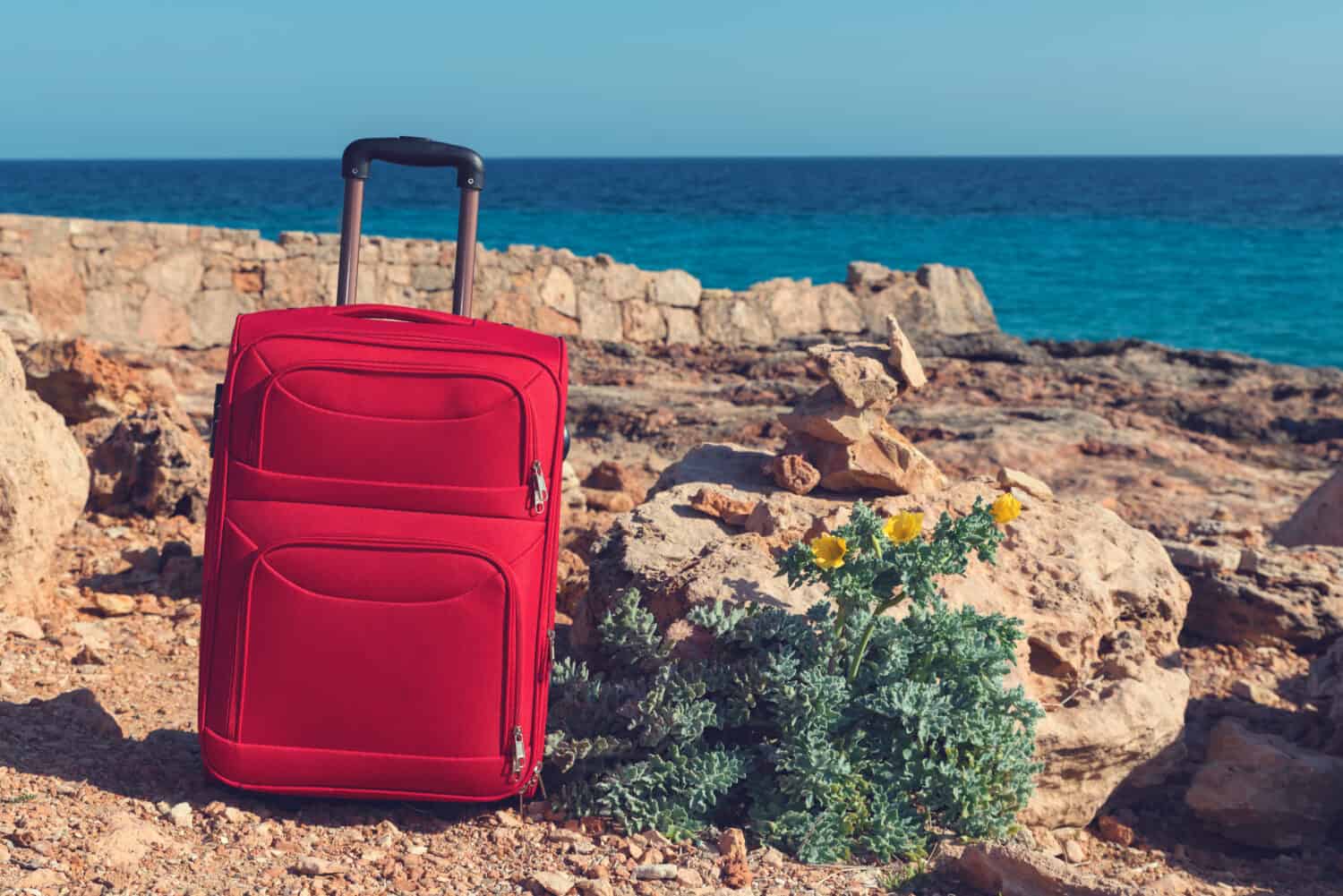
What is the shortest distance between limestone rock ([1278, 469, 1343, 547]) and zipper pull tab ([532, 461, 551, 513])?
14.2 feet

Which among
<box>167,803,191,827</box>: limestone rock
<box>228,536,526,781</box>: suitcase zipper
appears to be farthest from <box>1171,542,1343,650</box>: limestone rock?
<box>167,803,191,827</box>: limestone rock

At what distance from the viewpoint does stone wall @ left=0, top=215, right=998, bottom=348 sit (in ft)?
34.7

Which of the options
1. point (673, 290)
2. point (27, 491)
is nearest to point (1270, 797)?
point (27, 491)

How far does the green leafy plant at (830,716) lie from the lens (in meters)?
2.84

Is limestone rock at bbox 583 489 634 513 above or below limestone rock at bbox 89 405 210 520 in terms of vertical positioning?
below

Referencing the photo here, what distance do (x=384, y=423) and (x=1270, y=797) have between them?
102 inches

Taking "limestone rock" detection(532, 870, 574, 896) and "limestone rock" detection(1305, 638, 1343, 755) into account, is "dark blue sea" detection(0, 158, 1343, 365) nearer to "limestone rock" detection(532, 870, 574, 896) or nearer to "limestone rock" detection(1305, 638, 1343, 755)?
"limestone rock" detection(1305, 638, 1343, 755)

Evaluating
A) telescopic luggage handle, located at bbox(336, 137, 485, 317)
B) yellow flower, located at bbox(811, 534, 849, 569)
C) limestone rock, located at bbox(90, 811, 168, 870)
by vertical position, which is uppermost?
telescopic luggage handle, located at bbox(336, 137, 485, 317)

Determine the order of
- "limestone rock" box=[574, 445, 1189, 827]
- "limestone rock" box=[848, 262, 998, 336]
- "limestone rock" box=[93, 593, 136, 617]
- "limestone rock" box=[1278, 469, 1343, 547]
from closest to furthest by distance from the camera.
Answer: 1. "limestone rock" box=[574, 445, 1189, 827]
2. "limestone rock" box=[93, 593, 136, 617]
3. "limestone rock" box=[1278, 469, 1343, 547]
4. "limestone rock" box=[848, 262, 998, 336]

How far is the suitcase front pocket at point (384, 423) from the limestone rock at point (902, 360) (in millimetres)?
1747

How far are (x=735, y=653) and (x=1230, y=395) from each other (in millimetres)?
9569

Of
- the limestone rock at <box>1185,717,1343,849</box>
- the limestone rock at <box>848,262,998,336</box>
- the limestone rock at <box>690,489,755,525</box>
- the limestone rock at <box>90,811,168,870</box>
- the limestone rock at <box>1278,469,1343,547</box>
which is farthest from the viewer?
the limestone rock at <box>848,262,998,336</box>

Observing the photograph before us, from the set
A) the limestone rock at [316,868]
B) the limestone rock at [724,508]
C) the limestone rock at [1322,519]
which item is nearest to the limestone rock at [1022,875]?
the limestone rock at [316,868]

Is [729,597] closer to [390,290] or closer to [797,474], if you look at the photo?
[797,474]
